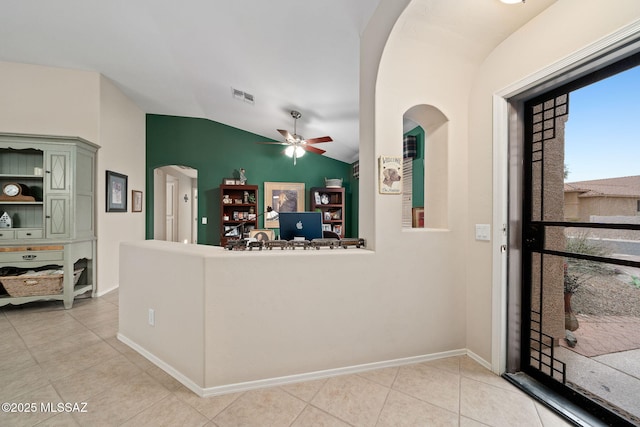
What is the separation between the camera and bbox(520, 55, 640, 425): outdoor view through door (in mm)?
1487

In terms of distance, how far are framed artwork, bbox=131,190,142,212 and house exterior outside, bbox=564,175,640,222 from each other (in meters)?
5.82

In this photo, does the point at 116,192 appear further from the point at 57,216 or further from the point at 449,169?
the point at 449,169

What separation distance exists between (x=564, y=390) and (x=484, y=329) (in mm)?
517

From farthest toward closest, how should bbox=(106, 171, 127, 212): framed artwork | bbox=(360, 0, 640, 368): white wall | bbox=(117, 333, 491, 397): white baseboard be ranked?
bbox=(106, 171, 127, 212): framed artwork, bbox=(360, 0, 640, 368): white wall, bbox=(117, 333, 491, 397): white baseboard

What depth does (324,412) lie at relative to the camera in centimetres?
162

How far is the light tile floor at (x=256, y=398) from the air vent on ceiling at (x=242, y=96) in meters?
3.44

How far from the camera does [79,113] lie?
12.6 feet

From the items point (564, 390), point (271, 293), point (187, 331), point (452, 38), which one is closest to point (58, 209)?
point (187, 331)

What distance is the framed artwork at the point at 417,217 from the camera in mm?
3680

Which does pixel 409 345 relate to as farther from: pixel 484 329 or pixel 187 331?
pixel 187 331

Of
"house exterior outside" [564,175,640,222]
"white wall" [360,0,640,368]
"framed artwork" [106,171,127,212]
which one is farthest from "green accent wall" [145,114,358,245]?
"house exterior outside" [564,175,640,222]

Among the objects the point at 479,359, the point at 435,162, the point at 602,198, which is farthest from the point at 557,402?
the point at 435,162

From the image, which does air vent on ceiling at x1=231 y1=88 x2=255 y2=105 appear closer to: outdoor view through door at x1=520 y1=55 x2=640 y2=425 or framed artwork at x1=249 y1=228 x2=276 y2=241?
framed artwork at x1=249 y1=228 x2=276 y2=241

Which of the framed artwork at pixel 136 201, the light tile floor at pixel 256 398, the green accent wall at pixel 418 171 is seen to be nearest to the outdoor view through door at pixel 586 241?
the light tile floor at pixel 256 398
